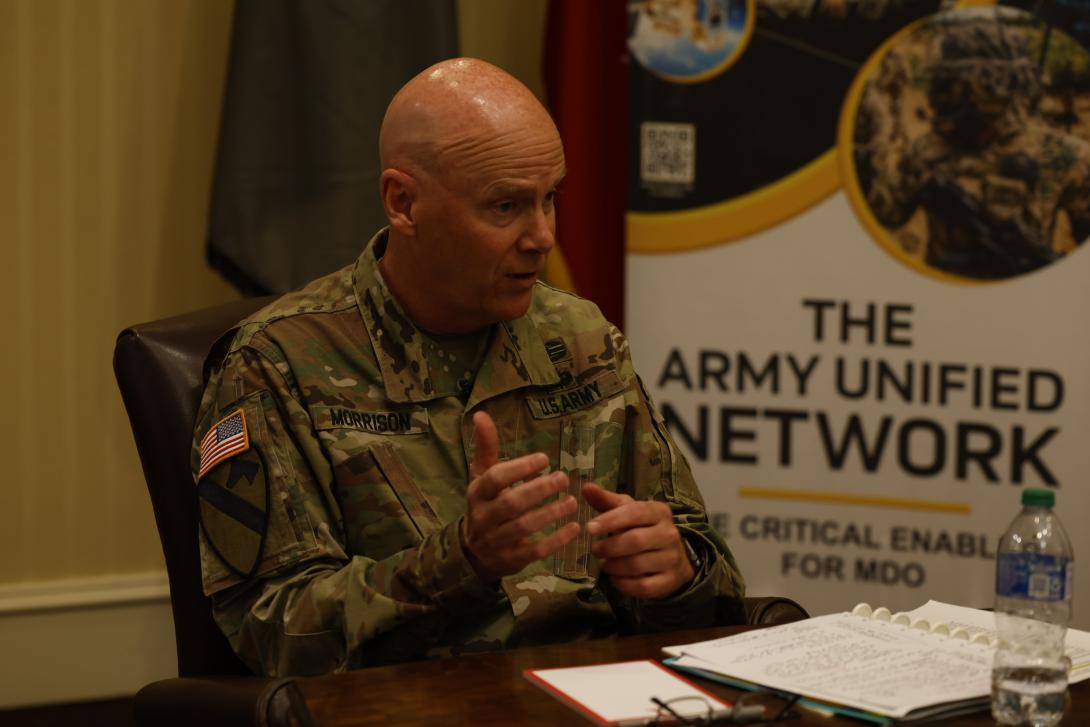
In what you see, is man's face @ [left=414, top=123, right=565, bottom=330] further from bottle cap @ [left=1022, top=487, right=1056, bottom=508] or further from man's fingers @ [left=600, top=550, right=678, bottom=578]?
bottle cap @ [left=1022, top=487, right=1056, bottom=508]

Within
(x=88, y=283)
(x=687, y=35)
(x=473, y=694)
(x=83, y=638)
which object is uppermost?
(x=687, y=35)

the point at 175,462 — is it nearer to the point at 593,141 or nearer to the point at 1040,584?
the point at 1040,584

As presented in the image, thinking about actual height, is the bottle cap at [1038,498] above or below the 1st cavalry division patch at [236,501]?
above

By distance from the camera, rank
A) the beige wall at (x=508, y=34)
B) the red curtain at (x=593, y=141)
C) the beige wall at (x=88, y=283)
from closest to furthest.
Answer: the beige wall at (x=88, y=283), the red curtain at (x=593, y=141), the beige wall at (x=508, y=34)

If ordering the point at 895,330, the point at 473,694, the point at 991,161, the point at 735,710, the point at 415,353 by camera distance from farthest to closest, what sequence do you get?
the point at 895,330 → the point at 991,161 → the point at 415,353 → the point at 473,694 → the point at 735,710

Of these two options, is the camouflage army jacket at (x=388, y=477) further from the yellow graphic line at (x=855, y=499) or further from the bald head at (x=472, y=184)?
the yellow graphic line at (x=855, y=499)

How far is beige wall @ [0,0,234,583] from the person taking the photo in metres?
3.66

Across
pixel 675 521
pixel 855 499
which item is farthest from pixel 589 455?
pixel 855 499

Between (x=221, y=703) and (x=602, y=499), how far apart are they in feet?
1.75

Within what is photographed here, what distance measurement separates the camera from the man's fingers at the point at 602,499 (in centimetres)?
184

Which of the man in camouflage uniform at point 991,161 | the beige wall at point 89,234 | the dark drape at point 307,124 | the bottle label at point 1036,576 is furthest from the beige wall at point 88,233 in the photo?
the bottle label at point 1036,576

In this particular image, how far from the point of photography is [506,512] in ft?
5.49

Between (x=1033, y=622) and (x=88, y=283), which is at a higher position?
(x=88, y=283)

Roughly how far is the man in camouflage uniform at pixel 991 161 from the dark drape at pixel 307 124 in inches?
48.5
